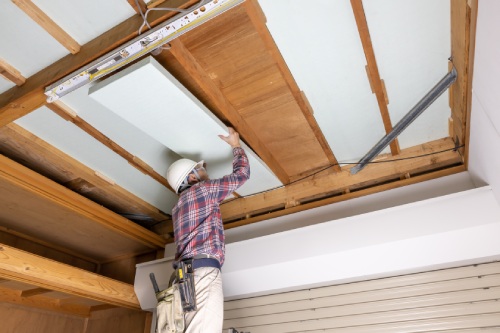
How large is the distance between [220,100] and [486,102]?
168 centimetres

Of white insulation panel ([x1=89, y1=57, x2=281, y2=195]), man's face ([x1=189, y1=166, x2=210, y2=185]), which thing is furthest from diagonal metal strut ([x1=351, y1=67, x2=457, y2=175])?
man's face ([x1=189, y1=166, x2=210, y2=185])

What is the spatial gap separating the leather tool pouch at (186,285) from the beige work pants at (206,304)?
0.15 feet

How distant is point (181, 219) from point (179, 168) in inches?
16.3

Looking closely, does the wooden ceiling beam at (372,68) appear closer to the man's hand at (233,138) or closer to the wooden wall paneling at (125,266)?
the man's hand at (233,138)

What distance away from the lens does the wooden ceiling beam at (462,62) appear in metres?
2.08

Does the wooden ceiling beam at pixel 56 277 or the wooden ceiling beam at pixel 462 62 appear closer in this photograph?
the wooden ceiling beam at pixel 462 62

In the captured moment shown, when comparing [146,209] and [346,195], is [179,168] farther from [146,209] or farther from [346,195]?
[346,195]

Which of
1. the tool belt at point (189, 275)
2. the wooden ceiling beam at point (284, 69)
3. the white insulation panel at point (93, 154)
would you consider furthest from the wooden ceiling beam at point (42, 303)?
the wooden ceiling beam at point (284, 69)

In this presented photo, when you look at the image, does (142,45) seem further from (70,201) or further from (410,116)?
(410,116)

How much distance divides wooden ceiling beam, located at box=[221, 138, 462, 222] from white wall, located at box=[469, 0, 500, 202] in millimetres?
316

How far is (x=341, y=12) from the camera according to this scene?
2.24m


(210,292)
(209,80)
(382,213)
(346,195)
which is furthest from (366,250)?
(209,80)

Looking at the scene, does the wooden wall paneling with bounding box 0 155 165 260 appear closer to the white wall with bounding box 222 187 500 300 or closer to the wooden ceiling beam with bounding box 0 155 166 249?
the wooden ceiling beam with bounding box 0 155 166 249

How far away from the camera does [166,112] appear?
2.70 m
